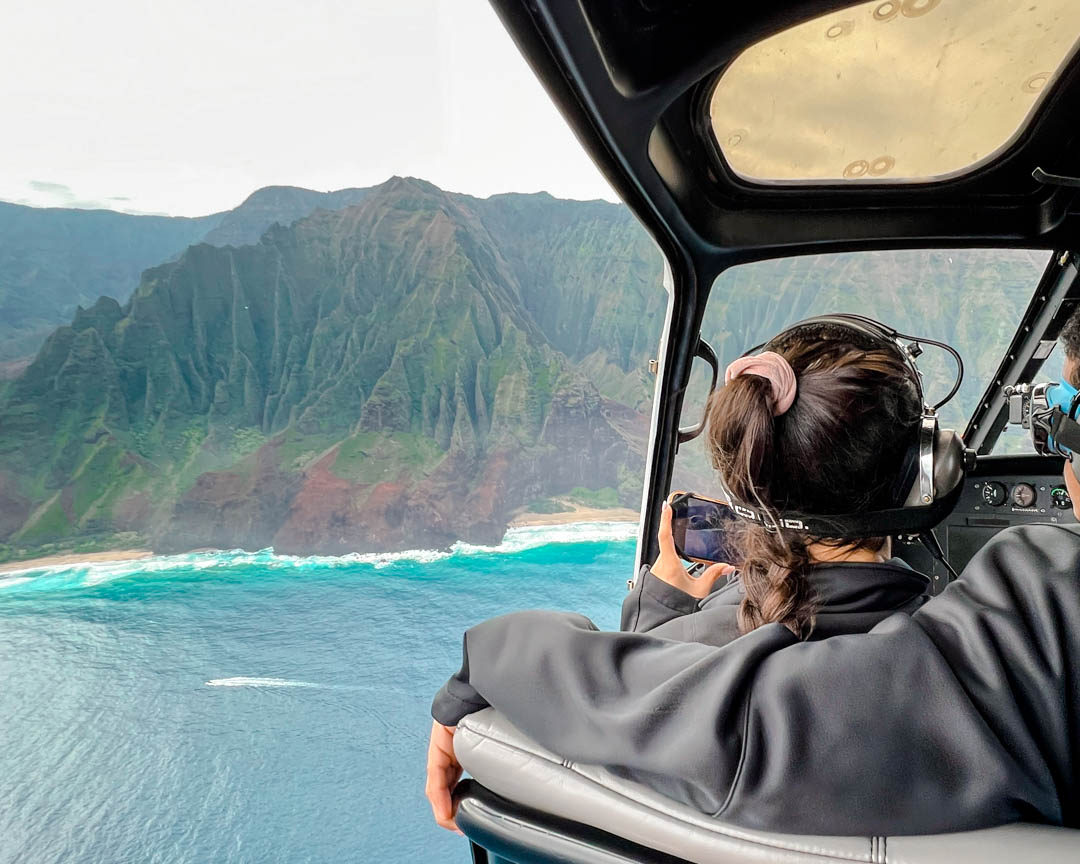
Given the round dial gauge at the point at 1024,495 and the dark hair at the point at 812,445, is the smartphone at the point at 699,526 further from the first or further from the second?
the round dial gauge at the point at 1024,495

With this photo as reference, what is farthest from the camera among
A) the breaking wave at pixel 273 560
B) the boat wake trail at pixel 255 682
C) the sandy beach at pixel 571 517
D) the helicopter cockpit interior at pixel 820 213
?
the sandy beach at pixel 571 517

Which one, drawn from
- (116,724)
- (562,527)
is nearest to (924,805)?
(116,724)

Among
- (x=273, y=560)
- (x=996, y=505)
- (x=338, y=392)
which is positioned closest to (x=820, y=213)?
(x=996, y=505)

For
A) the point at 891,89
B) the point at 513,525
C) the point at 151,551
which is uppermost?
the point at 891,89

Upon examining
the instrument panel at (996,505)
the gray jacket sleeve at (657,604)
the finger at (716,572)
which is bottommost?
the instrument panel at (996,505)

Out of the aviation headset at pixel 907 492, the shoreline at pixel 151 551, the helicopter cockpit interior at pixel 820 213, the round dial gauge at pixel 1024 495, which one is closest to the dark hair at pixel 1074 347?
the helicopter cockpit interior at pixel 820 213

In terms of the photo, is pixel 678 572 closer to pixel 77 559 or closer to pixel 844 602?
pixel 844 602

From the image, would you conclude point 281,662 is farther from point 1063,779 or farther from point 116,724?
point 1063,779
